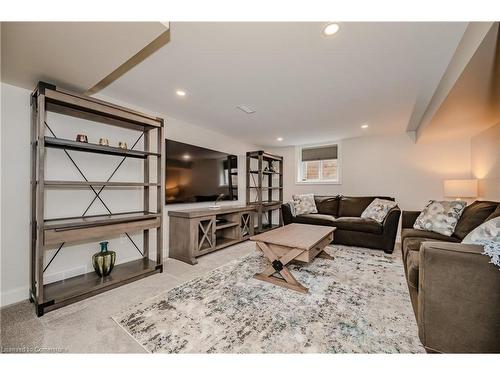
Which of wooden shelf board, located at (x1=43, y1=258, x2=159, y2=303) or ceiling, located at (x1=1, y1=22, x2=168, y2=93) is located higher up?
ceiling, located at (x1=1, y1=22, x2=168, y2=93)

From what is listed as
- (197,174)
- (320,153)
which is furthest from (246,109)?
(320,153)

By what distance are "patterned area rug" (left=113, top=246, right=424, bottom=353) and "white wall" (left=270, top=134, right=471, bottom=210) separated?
94.0 inches

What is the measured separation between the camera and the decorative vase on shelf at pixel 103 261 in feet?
6.89

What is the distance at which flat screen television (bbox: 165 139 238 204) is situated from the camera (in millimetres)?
3025

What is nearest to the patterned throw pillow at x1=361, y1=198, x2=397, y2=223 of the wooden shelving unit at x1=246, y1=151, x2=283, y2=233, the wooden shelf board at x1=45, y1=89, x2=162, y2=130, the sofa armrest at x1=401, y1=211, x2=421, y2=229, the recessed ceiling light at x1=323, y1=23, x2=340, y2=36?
the sofa armrest at x1=401, y1=211, x2=421, y2=229

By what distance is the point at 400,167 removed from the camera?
157 inches

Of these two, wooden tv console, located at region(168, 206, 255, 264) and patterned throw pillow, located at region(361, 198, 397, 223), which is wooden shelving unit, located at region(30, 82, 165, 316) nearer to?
wooden tv console, located at region(168, 206, 255, 264)

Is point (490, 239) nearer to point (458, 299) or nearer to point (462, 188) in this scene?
point (458, 299)

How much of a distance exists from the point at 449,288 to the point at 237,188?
3.62m

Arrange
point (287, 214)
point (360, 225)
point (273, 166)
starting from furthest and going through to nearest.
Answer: point (273, 166) → point (287, 214) → point (360, 225)

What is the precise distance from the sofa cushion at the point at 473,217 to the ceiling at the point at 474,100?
1.03 meters

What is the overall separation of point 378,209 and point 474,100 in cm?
198
